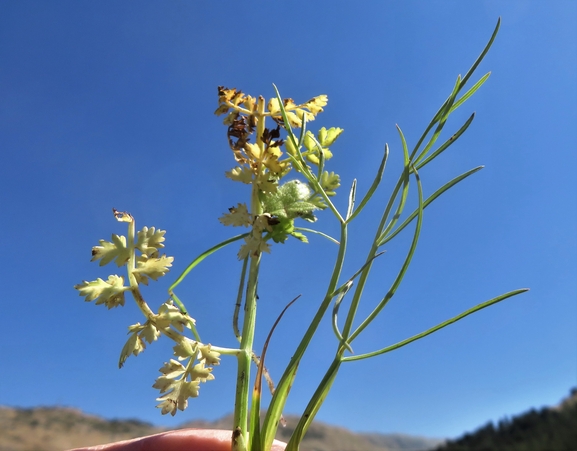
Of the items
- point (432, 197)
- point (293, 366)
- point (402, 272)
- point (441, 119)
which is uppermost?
point (441, 119)

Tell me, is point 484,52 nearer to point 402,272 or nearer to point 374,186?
point 374,186

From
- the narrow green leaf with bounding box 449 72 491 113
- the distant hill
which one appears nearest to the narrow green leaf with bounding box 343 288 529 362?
the narrow green leaf with bounding box 449 72 491 113


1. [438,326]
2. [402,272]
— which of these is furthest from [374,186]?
[438,326]

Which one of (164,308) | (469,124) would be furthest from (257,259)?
(469,124)

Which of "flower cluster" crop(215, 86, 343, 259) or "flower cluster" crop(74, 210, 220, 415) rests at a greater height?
"flower cluster" crop(215, 86, 343, 259)

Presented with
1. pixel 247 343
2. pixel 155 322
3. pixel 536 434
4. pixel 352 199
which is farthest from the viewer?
pixel 536 434

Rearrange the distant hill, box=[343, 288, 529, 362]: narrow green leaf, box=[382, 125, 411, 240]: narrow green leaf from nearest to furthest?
1. box=[343, 288, 529, 362]: narrow green leaf
2. box=[382, 125, 411, 240]: narrow green leaf
3. the distant hill

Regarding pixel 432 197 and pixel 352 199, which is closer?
pixel 432 197

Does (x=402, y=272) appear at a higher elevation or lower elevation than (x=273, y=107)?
lower

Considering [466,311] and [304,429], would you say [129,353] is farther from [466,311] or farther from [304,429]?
[466,311]

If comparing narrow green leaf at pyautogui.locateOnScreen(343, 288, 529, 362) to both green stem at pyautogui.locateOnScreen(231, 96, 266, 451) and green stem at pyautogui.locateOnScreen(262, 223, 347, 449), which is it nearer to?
green stem at pyautogui.locateOnScreen(262, 223, 347, 449)

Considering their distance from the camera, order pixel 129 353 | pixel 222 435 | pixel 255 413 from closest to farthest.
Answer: pixel 129 353, pixel 255 413, pixel 222 435
